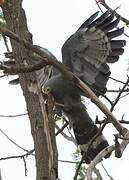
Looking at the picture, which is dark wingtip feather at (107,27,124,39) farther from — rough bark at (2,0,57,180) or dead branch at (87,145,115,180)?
dead branch at (87,145,115,180)

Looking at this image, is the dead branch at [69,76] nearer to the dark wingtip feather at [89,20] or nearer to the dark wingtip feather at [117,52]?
the dark wingtip feather at [117,52]

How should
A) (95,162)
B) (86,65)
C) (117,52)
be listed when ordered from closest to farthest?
(95,162)
(117,52)
(86,65)

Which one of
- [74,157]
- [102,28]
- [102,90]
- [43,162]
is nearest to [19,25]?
[43,162]

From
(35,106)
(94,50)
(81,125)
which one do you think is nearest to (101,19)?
(94,50)

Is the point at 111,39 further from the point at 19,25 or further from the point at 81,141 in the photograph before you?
the point at 19,25

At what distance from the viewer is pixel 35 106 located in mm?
1927

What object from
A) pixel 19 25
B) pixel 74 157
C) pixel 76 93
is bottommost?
pixel 74 157

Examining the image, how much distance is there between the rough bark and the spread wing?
1.01 m

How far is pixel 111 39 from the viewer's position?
3.06 metres

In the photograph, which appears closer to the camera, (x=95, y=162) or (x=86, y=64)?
(x=95, y=162)

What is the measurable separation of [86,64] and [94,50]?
121 millimetres

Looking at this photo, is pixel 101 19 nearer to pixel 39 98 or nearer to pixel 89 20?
pixel 89 20

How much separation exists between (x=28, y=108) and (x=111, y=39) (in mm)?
1269

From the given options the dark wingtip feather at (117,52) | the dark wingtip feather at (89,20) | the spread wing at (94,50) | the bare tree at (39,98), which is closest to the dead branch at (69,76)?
the bare tree at (39,98)
